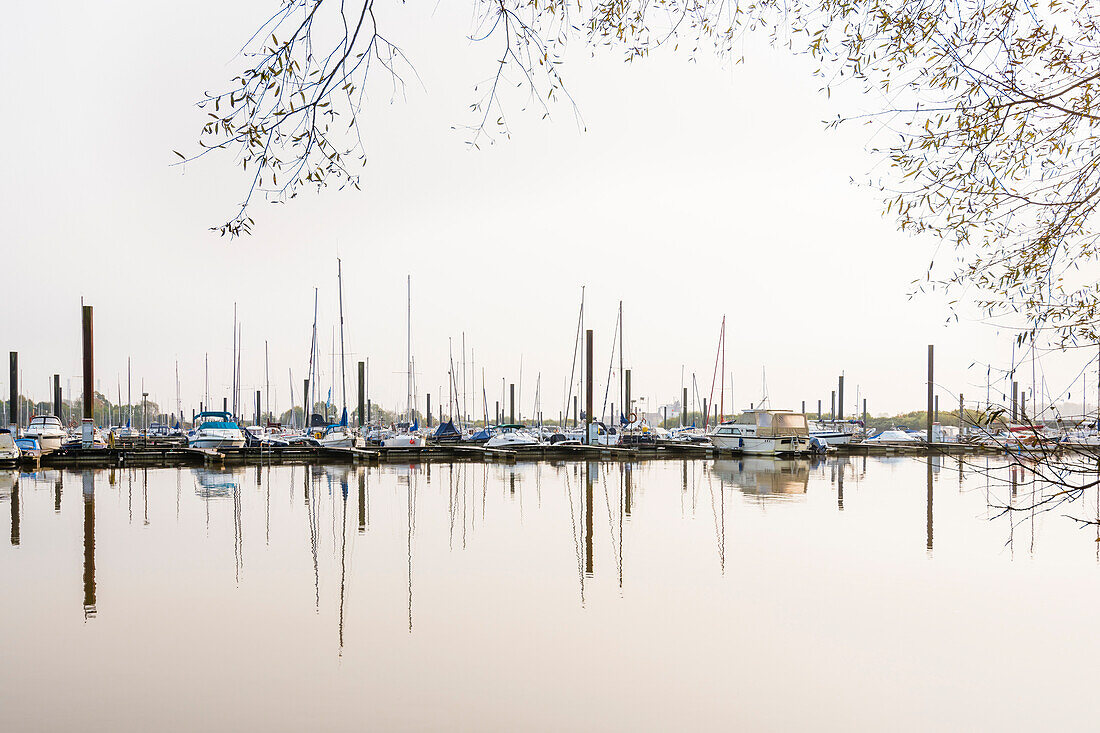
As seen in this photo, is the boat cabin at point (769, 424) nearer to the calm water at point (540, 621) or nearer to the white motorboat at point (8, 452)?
the calm water at point (540, 621)

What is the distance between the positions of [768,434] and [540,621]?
140 ft

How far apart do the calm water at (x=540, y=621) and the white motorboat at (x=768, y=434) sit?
29.8 m

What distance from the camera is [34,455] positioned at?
3675 centimetres

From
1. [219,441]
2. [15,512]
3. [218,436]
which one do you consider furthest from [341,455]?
[15,512]

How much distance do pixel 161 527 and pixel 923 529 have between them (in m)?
16.1

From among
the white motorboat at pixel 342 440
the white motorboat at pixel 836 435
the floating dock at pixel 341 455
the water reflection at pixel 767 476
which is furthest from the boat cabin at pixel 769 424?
the white motorboat at pixel 342 440

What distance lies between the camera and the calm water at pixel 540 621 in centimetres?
770

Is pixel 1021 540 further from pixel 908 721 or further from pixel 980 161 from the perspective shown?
pixel 980 161

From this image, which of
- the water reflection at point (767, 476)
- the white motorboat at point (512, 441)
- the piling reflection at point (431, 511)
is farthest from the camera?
the white motorboat at point (512, 441)

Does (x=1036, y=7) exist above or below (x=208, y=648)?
above

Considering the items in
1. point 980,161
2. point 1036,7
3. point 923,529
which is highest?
point 1036,7

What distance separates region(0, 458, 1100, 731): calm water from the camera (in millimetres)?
7695

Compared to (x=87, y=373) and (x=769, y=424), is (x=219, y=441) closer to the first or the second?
(x=87, y=373)

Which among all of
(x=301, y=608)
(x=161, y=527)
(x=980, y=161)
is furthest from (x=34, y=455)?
(x=980, y=161)
